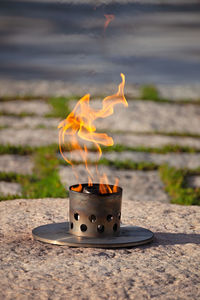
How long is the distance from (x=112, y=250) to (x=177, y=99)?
5.22m

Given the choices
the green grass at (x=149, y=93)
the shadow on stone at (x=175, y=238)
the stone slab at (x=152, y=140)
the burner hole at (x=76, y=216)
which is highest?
the green grass at (x=149, y=93)

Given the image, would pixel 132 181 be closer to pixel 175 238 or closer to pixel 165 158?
pixel 165 158

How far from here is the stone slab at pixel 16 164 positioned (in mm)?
4230

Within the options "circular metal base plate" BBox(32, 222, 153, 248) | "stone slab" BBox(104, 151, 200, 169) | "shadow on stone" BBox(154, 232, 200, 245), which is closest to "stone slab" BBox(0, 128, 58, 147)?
"stone slab" BBox(104, 151, 200, 169)

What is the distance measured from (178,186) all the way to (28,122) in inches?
101

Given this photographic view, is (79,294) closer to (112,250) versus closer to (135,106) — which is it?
(112,250)

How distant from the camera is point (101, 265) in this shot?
6.58ft

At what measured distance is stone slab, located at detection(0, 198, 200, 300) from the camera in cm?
176

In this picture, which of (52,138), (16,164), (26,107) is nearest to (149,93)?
(26,107)

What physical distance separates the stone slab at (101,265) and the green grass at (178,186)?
861mm

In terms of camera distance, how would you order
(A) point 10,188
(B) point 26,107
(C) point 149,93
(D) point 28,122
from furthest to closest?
(C) point 149,93 → (B) point 26,107 → (D) point 28,122 → (A) point 10,188

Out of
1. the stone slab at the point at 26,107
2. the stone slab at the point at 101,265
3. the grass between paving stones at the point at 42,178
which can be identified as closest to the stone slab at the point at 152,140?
the grass between paving stones at the point at 42,178

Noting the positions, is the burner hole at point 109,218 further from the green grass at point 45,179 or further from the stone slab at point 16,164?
the stone slab at point 16,164

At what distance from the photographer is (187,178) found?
4.10m
